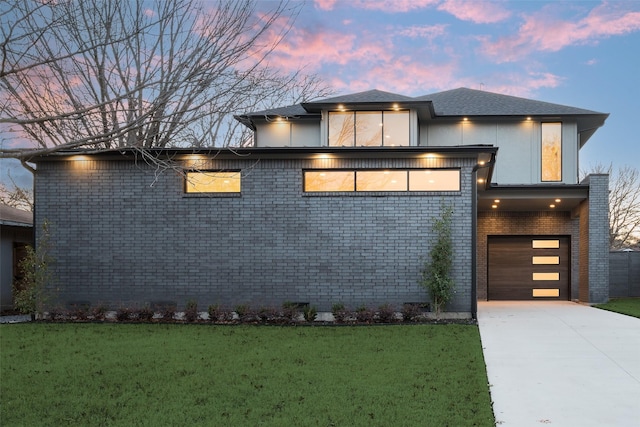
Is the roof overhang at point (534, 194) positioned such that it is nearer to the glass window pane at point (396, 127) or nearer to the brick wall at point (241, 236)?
the glass window pane at point (396, 127)

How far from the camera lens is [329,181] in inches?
519

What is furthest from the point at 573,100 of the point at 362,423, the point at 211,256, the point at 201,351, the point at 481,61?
the point at 362,423

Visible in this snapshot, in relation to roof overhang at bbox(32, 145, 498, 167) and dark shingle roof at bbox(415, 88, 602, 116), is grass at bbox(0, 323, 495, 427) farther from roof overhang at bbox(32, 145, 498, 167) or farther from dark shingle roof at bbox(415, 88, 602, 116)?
dark shingle roof at bbox(415, 88, 602, 116)

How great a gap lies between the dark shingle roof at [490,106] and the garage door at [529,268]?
4.17 meters

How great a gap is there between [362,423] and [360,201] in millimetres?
8221

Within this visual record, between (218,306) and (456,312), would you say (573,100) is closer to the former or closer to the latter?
(456,312)

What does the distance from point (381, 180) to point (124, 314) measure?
6436 mm

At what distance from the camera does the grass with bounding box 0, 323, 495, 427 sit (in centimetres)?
542

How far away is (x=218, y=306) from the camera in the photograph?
12.2 metres

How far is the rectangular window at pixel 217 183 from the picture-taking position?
13289 mm

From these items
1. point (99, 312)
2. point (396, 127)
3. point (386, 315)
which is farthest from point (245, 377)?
point (396, 127)

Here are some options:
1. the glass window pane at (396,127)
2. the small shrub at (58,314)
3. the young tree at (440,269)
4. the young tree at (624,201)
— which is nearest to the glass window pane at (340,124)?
the glass window pane at (396,127)

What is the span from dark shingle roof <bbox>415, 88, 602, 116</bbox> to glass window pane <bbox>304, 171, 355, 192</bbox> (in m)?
6.26

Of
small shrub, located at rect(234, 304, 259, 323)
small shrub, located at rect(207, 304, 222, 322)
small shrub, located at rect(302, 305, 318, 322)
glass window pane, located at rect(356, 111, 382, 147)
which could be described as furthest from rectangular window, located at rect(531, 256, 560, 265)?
small shrub, located at rect(207, 304, 222, 322)
